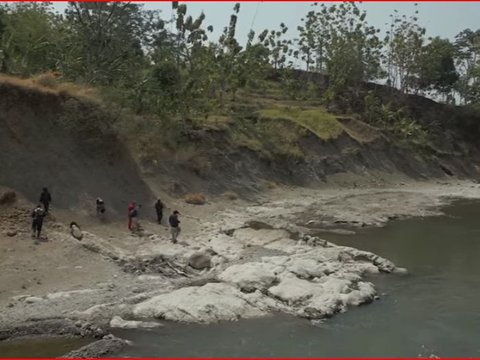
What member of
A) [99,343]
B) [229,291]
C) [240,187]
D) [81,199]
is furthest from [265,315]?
[240,187]

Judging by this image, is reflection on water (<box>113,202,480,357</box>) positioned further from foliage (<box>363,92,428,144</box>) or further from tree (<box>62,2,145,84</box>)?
foliage (<box>363,92,428,144</box>)

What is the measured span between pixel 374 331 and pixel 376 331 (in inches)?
2.5

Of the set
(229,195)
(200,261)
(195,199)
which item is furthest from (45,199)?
(229,195)

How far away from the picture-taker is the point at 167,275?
22406 mm

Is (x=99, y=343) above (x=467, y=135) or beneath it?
beneath

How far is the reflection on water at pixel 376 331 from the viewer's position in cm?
1606

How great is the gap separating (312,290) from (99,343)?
822cm

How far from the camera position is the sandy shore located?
18.0 meters

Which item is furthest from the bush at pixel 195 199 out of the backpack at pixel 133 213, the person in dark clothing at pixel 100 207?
the person in dark clothing at pixel 100 207

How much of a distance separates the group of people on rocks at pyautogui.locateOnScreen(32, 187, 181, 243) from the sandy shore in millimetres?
574

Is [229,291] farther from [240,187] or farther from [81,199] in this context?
[240,187]

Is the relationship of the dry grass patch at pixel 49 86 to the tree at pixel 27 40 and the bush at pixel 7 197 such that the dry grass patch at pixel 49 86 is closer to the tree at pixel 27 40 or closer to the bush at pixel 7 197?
the tree at pixel 27 40

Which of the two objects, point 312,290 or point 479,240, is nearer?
point 312,290

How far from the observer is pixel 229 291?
2005cm
